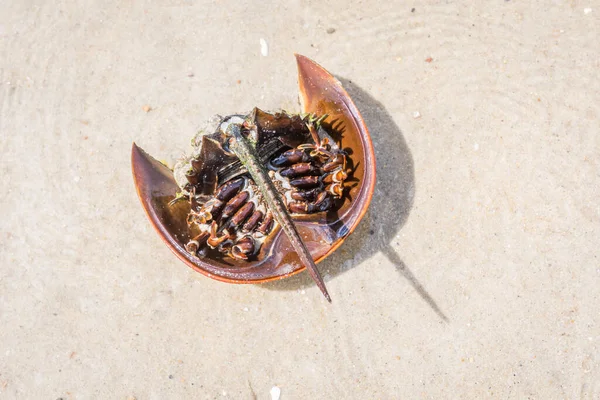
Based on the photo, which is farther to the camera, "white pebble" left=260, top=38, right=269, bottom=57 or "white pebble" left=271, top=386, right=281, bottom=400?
"white pebble" left=260, top=38, right=269, bottom=57

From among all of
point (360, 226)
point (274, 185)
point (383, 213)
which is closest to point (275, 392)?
point (360, 226)

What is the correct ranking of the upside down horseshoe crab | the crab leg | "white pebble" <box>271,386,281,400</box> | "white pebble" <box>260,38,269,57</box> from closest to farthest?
the crab leg < the upside down horseshoe crab < "white pebble" <box>271,386,281,400</box> < "white pebble" <box>260,38,269,57</box>

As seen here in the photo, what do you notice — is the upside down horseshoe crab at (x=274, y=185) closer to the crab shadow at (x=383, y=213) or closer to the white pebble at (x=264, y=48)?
the crab shadow at (x=383, y=213)

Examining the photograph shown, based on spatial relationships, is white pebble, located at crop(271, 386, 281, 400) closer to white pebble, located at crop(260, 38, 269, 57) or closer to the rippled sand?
the rippled sand

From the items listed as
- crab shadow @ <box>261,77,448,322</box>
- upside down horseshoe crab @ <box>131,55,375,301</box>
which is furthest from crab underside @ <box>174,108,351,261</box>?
crab shadow @ <box>261,77,448,322</box>

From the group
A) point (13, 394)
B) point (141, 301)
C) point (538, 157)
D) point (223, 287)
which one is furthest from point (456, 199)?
point (13, 394)

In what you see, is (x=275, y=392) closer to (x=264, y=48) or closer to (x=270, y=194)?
(x=270, y=194)

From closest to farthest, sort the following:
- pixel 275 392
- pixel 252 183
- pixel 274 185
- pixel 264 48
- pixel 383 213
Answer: pixel 274 185
pixel 252 183
pixel 275 392
pixel 383 213
pixel 264 48
